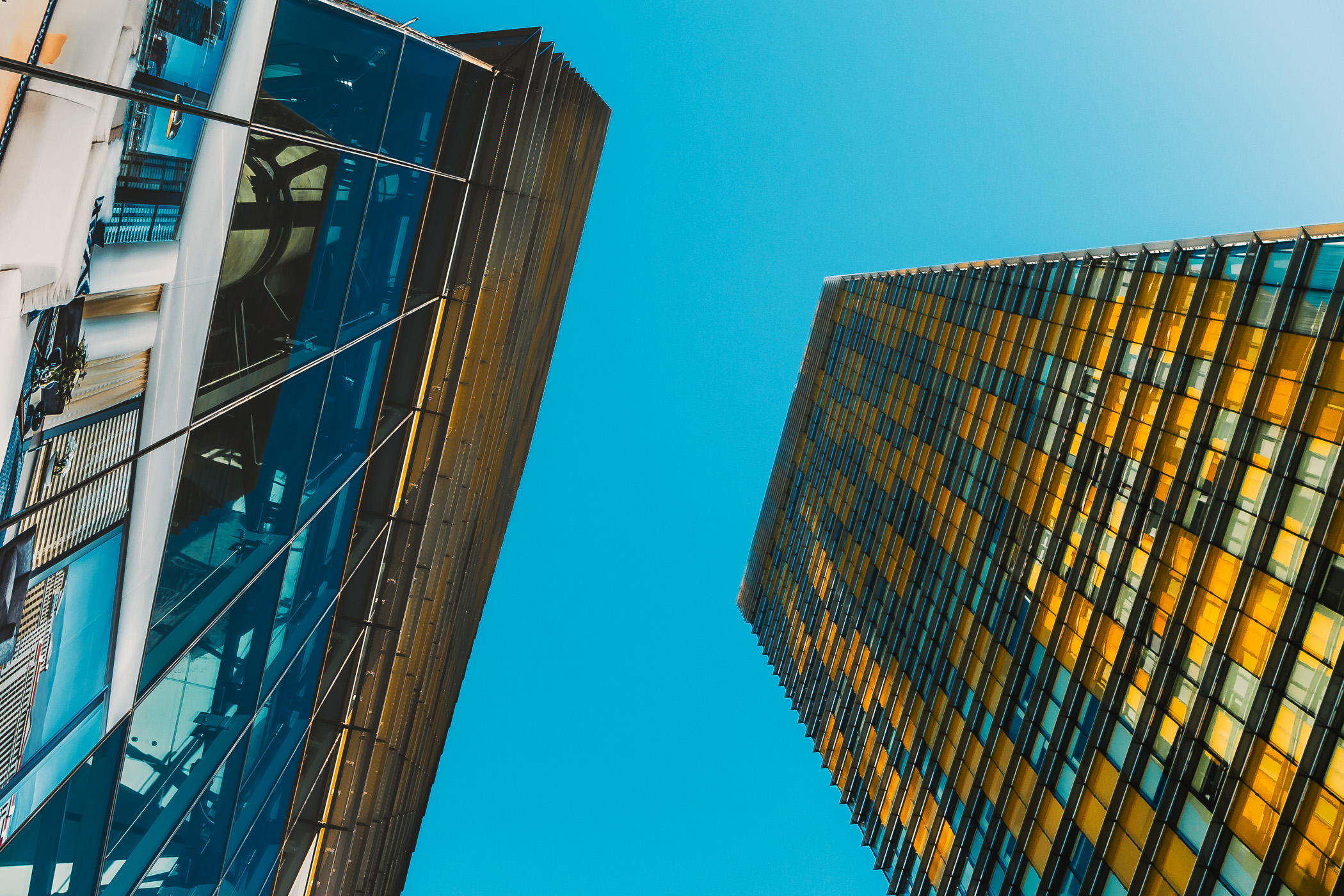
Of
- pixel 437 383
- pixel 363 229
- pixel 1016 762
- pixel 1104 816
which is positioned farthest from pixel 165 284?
pixel 1016 762

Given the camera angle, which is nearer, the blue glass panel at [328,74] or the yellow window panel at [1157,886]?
the blue glass panel at [328,74]

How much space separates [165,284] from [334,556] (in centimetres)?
942

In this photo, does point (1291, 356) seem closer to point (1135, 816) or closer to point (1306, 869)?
point (1306, 869)

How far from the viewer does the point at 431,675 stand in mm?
30406

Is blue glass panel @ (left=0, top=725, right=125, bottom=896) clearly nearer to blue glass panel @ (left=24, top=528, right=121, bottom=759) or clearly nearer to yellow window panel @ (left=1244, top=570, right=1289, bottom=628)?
blue glass panel @ (left=24, top=528, right=121, bottom=759)

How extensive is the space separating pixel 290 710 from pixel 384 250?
378 inches

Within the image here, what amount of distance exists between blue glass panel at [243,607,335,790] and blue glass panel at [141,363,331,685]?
4042 millimetres

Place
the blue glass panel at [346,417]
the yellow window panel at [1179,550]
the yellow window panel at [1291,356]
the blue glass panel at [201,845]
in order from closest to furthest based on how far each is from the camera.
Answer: the blue glass panel at [201,845]
the blue glass panel at [346,417]
the yellow window panel at [1291,356]
the yellow window panel at [1179,550]

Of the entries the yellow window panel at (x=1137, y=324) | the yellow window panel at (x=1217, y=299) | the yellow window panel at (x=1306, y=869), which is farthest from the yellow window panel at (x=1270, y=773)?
the yellow window panel at (x=1137, y=324)

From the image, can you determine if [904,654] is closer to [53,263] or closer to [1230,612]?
[1230,612]

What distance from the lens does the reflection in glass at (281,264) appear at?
8.89 meters

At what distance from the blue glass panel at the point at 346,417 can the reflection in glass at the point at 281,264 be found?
1170mm

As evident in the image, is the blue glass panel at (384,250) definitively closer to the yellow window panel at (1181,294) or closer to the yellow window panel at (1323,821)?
the yellow window panel at (1323,821)

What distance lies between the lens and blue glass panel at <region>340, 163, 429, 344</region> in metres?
12.8
